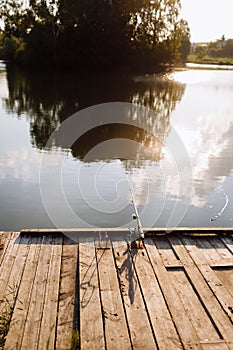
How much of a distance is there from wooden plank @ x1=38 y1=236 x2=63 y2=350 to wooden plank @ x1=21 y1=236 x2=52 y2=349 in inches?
1.9

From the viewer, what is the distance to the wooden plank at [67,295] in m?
3.75

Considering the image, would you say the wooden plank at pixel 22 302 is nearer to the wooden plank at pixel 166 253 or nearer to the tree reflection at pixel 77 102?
the wooden plank at pixel 166 253

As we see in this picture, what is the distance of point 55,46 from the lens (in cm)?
4619

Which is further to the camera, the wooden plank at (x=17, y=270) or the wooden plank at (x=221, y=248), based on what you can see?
the wooden plank at (x=221, y=248)

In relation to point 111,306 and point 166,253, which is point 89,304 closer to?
point 111,306

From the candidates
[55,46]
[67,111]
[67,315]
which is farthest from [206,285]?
[55,46]

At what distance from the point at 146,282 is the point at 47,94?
24321 millimetres

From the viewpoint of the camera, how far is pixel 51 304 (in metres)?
4.20

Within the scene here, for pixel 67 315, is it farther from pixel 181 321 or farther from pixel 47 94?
pixel 47 94

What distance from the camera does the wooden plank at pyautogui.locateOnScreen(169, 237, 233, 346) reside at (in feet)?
13.1

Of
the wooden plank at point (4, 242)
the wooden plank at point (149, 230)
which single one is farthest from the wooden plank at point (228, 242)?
the wooden plank at point (4, 242)

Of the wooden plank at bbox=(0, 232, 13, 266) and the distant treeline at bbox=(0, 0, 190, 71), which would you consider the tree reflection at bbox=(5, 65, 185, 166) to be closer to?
the wooden plank at bbox=(0, 232, 13, 266)

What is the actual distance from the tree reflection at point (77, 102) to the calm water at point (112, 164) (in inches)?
3.3

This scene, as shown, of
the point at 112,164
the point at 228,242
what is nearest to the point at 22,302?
the point at 228,242
